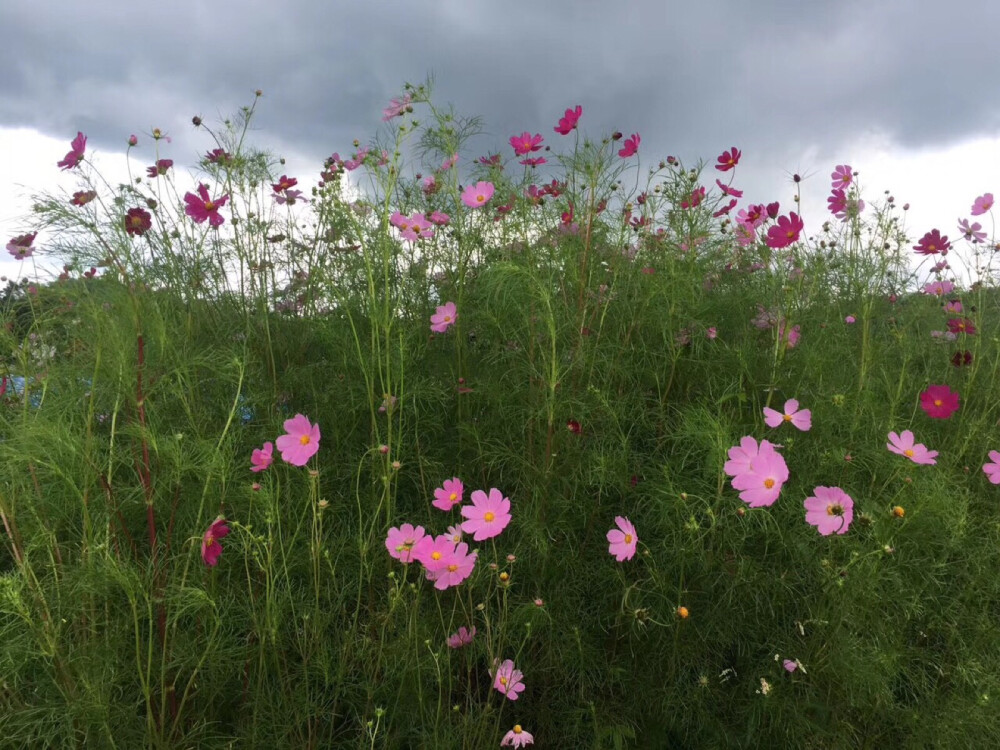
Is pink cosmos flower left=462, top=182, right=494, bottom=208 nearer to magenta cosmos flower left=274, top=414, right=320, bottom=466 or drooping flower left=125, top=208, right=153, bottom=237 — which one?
magenta cosmos flower left=274, top=414, right=320, bottom=466

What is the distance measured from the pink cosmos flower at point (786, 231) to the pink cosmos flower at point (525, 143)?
32.5 inches

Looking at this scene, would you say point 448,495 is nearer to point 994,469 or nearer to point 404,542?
point 404,542

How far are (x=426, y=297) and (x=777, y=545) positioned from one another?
136cm

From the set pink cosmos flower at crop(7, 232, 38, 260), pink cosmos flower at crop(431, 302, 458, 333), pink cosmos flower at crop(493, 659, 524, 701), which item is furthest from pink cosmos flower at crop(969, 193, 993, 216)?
pink cosmos flower at crop(7, 232, 38, 260)

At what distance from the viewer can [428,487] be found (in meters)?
1.97

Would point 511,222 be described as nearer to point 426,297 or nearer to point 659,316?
point 426,297

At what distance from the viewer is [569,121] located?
6.87 feet

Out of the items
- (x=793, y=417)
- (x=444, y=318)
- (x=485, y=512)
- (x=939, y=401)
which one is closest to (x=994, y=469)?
(x=939, y=401)

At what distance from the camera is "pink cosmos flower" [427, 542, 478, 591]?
148cm

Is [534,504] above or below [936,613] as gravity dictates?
above

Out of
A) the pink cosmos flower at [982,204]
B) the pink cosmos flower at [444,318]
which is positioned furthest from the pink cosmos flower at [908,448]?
the pink cosmos flower at [982,204]

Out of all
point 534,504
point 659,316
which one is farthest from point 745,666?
point 659,316

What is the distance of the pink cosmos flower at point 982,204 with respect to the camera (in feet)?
9.46

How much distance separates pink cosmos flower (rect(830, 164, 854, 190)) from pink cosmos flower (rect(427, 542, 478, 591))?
7.04ft
